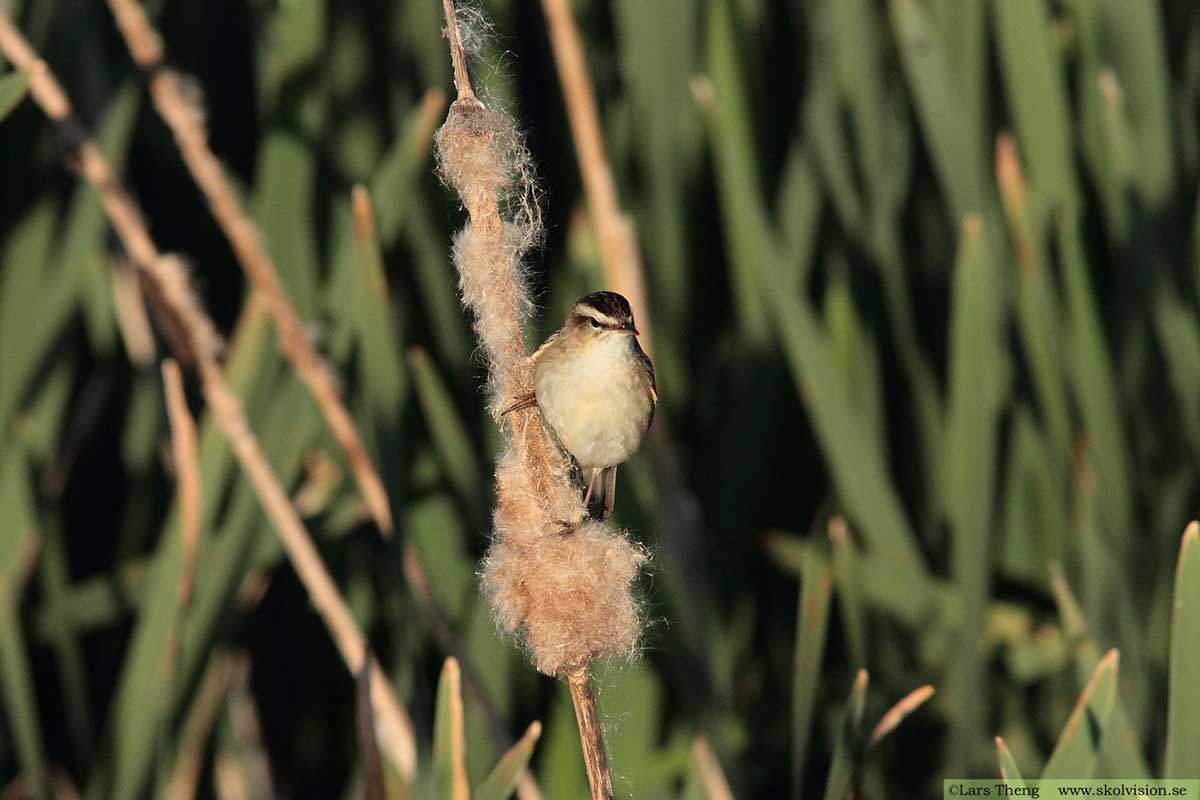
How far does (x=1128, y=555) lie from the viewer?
2105mm

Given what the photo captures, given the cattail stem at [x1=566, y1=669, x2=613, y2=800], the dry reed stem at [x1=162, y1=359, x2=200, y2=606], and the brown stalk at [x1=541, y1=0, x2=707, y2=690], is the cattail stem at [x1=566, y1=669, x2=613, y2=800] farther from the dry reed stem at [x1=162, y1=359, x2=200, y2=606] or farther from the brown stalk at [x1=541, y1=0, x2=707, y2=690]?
the dry reed stem at [x1=162, y1=359, x2=200, y2=606]

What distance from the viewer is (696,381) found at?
96.4 inches

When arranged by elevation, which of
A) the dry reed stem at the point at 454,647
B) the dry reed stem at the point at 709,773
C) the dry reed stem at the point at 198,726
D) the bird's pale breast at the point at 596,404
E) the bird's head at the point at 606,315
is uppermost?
the bird's head at the point at 606,315

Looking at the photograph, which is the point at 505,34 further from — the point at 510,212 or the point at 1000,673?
the point at 1000,673

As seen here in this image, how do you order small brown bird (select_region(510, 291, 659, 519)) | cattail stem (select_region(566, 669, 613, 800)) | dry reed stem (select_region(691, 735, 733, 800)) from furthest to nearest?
small brown bird (select_region(510, 291, 659, 519)) < dry reed stem (select_region(691, 735, 733, 800)) < cattail stem (select_region(566, 669, 613, 800))

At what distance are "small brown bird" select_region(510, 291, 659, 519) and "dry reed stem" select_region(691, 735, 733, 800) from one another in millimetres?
353

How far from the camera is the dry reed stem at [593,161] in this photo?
187 cm

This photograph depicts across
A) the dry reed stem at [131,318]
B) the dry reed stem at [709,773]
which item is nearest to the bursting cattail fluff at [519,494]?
the dry reed stem at [709,773]

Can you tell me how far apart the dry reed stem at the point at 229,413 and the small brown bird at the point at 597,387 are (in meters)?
0.41

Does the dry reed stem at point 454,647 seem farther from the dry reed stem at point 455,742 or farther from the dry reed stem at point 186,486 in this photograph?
the dry reed stem at point 455,742

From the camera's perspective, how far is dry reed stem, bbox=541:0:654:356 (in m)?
1.87

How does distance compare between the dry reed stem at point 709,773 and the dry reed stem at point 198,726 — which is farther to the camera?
the dry reed stem at point 198,726

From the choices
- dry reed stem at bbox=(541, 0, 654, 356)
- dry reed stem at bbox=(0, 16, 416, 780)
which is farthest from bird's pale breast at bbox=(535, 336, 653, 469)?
dry reed stem at bbox=(0, 16, 416, 780)

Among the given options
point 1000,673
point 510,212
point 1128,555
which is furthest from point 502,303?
point 1000,673
